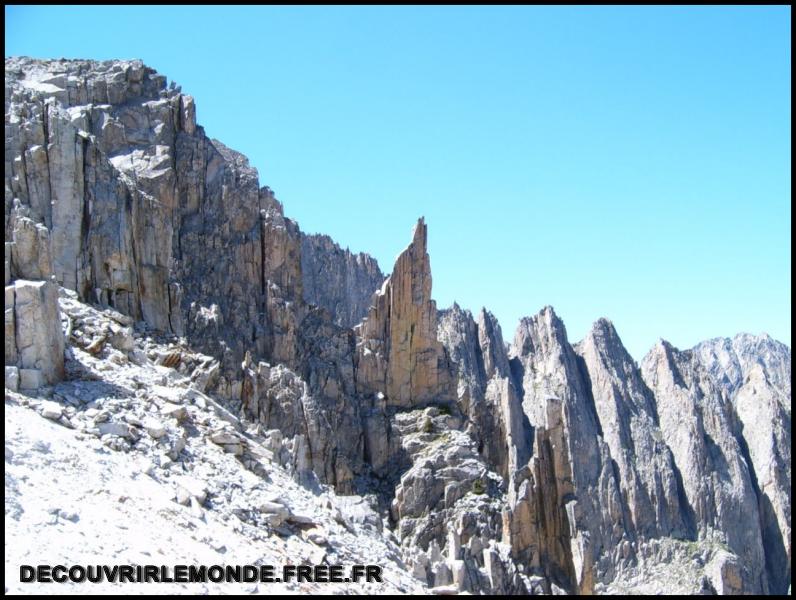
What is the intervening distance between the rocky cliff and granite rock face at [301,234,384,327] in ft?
1.53

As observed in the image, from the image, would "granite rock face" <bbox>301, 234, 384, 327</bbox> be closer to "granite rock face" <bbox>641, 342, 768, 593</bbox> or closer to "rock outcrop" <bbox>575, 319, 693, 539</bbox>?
"rock outcrop" <bbox>575, 319, 693, 539</bbox>

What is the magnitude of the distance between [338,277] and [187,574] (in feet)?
330

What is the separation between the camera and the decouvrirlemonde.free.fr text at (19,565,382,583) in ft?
51.0

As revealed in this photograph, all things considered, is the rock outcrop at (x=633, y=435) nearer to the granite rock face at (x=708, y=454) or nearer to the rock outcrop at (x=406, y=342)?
the granite rock face at (x=708, y=454)

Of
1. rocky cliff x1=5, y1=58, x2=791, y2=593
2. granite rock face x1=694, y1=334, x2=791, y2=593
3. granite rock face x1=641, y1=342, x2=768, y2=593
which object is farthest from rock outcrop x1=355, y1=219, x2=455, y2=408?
granite rock face x1=694, y1=334, x2=791, y2=593

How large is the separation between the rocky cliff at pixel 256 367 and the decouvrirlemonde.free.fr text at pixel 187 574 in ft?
6.34

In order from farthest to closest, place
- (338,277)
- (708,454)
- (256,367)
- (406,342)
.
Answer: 1. (708,454)
2. (338,277)
3. (406,342)
4. (256,367)

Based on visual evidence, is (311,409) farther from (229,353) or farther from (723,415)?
(723,415)

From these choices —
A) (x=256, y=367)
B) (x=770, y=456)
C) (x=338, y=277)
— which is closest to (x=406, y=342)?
(x=256, y=367)

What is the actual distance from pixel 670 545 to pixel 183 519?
368 feet

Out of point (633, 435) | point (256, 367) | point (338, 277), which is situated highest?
point (338, 277)

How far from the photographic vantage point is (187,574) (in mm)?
17266

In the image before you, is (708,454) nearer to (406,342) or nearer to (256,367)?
(406,342)

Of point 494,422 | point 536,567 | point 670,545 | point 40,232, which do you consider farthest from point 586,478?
point 40,232
